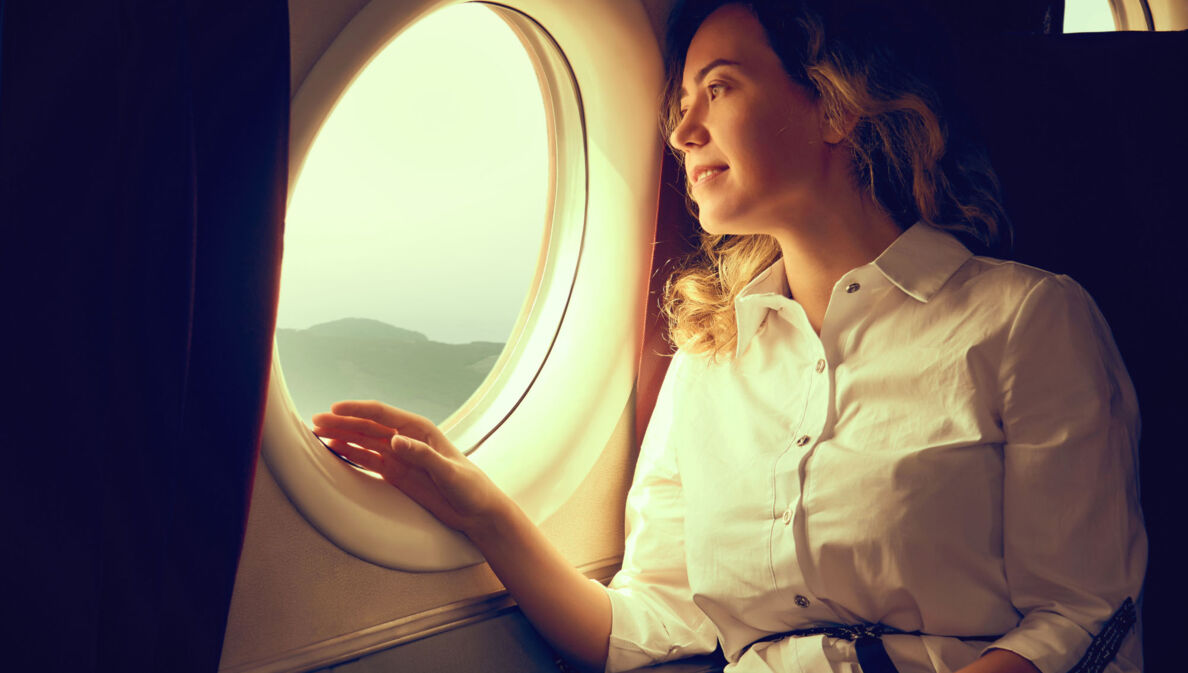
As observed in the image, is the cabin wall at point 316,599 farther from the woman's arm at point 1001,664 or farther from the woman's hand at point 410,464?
the woman's arm at point 1001,664

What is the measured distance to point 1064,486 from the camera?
3.14 feet

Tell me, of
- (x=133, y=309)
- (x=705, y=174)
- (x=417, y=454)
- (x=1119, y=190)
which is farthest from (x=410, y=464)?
(x=1119, y=190)

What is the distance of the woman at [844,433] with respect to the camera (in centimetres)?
98

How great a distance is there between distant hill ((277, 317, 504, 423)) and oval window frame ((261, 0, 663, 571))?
13cm

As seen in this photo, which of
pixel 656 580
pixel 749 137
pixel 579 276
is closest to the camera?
pixel 749 137

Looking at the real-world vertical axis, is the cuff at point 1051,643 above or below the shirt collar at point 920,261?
below

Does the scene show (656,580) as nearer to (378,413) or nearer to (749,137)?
(378,413)

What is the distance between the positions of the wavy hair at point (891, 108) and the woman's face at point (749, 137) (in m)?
0.03

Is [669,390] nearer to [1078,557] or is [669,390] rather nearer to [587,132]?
[587,132]

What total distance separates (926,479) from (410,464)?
0.76 metres

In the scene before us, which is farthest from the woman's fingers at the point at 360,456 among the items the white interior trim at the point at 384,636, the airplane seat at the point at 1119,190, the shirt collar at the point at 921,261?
the shirt collar at the point at 921,261

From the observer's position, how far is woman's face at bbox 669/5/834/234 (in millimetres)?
1203

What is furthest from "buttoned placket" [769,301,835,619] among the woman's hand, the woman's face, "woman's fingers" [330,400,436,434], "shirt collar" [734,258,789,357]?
"woman's fingers" [330,400,436,434]

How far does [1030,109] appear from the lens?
52.3 inches
